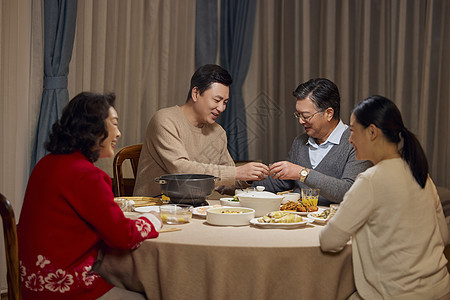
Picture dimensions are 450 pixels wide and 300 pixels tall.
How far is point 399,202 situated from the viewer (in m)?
1.41

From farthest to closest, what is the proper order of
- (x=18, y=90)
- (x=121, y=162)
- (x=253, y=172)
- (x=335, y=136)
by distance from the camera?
(x=18, y=90), (x=121, y=162), (x=335, y=136), (x=253, y=172)

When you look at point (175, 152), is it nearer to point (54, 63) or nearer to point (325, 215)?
point (325, 215)

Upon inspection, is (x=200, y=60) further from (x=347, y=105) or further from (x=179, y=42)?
(x=347, y=105)

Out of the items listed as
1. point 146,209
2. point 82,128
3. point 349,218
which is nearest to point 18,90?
point 146,209

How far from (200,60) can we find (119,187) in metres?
1.88

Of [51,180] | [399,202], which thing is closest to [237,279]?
[399,202]

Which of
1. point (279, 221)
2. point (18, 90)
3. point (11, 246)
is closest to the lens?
point (11, 246)

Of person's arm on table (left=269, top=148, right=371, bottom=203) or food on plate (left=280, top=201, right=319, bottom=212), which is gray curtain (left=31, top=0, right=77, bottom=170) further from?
food on plate (left=280, top=201, right=319, bottom=212)

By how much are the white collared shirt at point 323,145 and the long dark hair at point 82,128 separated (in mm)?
1380

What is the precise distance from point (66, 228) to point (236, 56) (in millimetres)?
3136

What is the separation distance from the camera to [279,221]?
1.67 m

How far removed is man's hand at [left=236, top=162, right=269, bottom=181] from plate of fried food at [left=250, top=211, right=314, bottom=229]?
0.65 m

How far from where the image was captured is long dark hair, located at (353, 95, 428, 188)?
1445 mm

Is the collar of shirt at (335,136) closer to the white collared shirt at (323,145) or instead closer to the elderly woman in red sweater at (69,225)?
the white collared shirt at (323,145)
